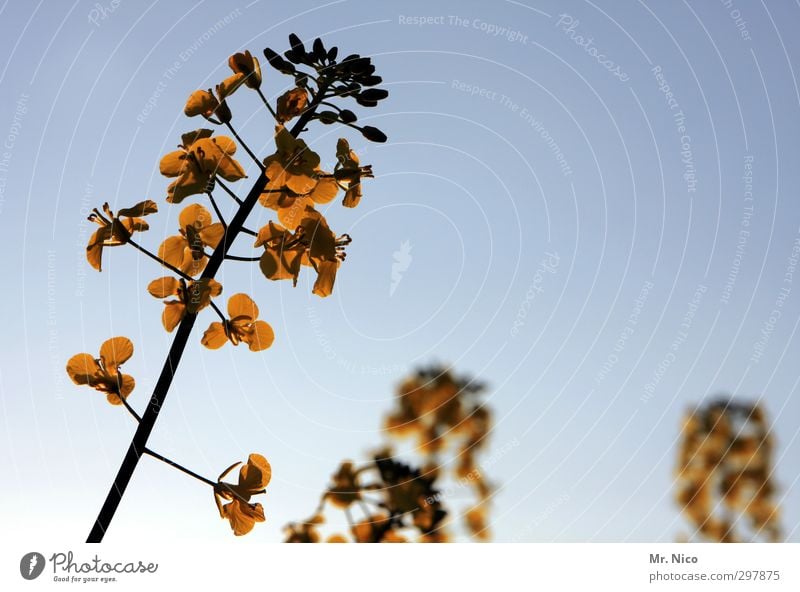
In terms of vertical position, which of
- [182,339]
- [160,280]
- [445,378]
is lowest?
[182,339]

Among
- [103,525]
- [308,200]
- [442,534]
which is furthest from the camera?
[442,534]

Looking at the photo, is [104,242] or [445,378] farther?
[445,378]

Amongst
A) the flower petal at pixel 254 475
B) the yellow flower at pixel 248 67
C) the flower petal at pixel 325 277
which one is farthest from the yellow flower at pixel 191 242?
the flower petal at pixel 254 475

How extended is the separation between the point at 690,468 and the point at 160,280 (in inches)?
417

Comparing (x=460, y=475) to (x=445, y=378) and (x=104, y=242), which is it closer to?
(x=445, y=378)

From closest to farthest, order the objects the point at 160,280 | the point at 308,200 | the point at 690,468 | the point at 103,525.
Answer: the point at 103,525 → the point at 160,280 → the point at 308,200 → the point at 690,468

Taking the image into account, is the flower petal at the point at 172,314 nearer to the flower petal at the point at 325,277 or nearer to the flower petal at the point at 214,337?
the flower petal at the point at 214,337

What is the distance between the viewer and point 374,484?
3.92 metres

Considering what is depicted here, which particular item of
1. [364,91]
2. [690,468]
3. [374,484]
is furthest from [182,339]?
[690,468]

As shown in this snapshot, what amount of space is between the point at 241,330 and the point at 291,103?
60cm

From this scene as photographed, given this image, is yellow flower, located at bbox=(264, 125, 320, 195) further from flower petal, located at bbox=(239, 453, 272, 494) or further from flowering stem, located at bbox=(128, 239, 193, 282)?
flower petal, located at bbox=(239, 453, 272, 494)

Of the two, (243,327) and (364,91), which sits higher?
(364,91)

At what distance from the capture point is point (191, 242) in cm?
164

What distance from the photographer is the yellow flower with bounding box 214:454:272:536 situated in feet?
5.13
